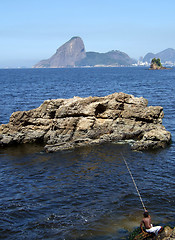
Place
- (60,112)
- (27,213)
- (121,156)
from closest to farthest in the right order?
(27,213) → (121,156) → (60,112)

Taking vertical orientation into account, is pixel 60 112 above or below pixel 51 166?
above

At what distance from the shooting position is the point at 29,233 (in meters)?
15.9

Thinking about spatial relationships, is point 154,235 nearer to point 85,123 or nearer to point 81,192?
point 81,192

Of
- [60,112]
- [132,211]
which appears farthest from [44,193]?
[60,112]

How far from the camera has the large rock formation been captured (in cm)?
3259

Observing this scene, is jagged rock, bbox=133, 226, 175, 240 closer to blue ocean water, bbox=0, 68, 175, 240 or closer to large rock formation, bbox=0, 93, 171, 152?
blue ocean water, bbox=0, 68, 175, 240

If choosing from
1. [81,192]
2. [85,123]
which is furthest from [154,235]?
[85,123]

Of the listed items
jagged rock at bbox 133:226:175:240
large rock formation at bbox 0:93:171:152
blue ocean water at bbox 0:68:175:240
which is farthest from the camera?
large rock formation at bbox 0:93:171:152

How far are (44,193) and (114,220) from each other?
6.05 m

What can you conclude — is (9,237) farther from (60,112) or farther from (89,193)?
(60,112)

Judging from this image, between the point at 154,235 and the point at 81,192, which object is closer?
the point at 154,235

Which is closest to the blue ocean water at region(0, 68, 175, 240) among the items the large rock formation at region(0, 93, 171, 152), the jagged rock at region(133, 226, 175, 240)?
the jagged rock at region(133, 226, 175, 240)

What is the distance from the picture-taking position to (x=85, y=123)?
32969 millimetres

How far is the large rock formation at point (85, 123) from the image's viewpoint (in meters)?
32.6
